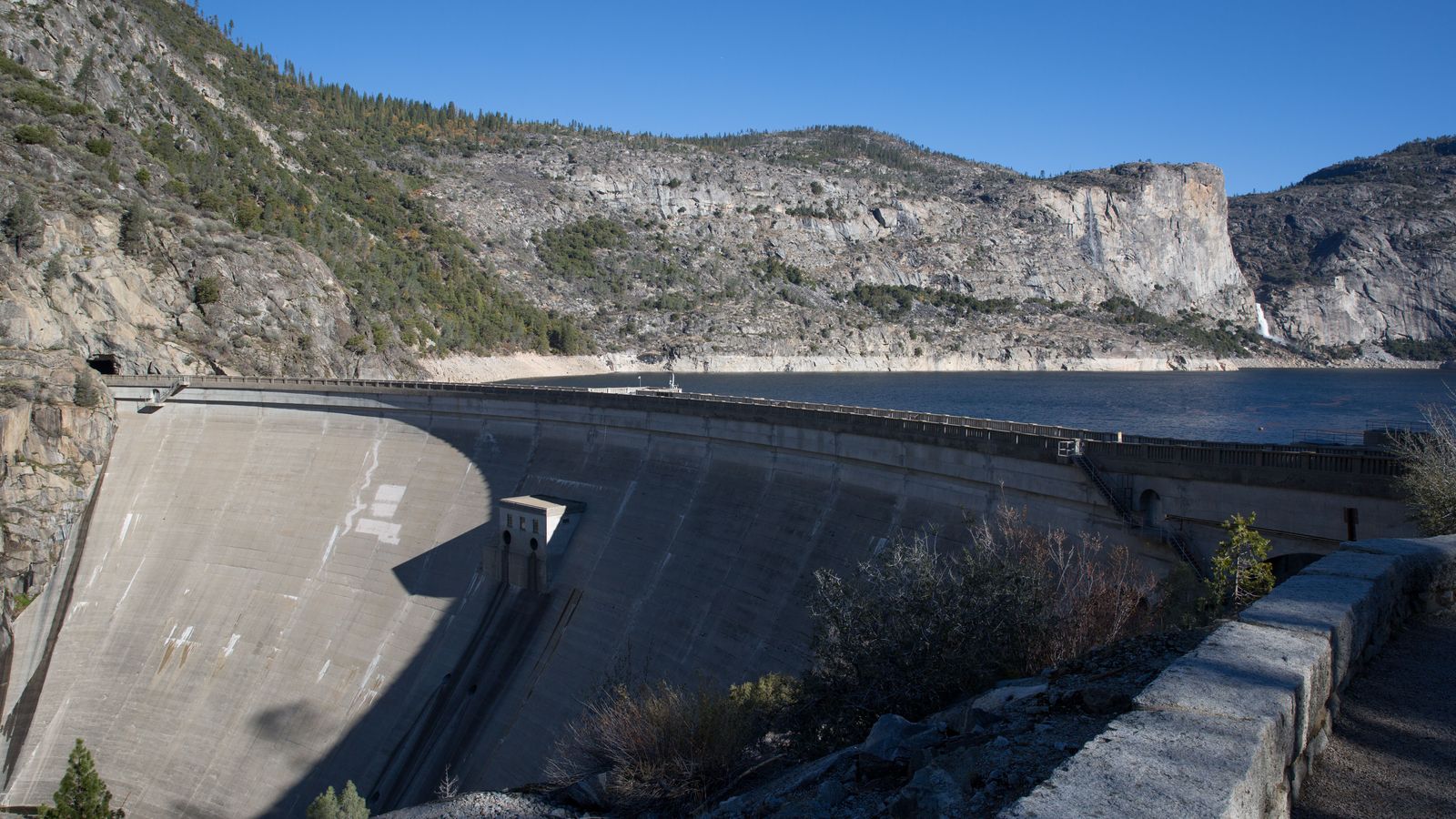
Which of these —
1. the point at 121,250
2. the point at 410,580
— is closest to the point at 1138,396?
the point at 410,580

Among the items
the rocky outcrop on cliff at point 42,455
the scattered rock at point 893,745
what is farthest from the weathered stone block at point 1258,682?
the rocky outcrop on cliff at point 42,455

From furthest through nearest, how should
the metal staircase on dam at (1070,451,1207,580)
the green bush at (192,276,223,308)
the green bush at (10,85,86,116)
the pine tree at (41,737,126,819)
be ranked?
the green bush at (10,85,86,116), the green bush at (192,276,223,308), the pine tree at (41,737,126,819), the metal staircase on dam at (1070,451,1207,580)

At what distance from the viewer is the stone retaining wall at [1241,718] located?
13.7ft

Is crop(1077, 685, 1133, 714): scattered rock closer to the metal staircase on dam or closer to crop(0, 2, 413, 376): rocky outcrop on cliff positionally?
the metal staircase on dam

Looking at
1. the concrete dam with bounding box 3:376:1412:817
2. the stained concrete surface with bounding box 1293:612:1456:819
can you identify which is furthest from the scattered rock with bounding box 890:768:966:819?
the concrete dam with bounding box 3:376:1412:817

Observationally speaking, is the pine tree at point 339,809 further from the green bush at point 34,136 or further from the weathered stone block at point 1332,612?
the green bush at point 34,136

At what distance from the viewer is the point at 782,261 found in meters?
187

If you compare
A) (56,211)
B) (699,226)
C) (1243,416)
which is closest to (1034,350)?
(699,226)

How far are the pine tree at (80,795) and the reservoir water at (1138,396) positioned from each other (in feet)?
173

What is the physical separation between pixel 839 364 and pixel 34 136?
12586 centimetres

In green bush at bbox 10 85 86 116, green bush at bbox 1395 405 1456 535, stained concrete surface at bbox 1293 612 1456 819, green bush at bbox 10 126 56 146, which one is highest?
green bush at bbox 10 85 86 116

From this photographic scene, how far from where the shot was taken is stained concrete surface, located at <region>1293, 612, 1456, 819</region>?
4.94m

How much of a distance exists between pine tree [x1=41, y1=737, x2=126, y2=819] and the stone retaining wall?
88.6 ft

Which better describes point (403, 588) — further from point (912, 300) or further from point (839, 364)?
point (912, 300)
